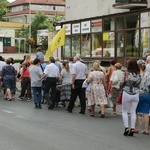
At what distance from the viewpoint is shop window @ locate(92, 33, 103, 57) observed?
28.9 m

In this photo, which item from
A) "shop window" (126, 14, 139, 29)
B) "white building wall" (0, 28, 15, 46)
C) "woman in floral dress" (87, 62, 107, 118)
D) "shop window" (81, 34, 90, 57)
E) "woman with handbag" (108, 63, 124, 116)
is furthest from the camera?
"white building wall" (0, 28, 15, 46)

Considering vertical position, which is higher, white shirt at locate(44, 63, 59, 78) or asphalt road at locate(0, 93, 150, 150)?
white shirt at locate(44, 63, 59, 78)

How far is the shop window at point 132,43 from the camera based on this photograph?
1008 inches

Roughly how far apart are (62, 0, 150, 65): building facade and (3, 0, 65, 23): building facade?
319ft

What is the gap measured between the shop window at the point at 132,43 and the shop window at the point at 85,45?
13.9 feet

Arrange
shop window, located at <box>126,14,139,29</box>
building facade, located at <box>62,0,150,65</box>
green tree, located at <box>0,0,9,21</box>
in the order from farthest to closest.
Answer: green tree, located at <box>0,0,9,21</box> → shop window, located at <box>126,14,139,29</box> → building facade, located at <box>62,0,150,65</box>

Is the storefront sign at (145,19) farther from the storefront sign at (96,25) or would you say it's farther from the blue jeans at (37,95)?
the blue jeans at (37,95)

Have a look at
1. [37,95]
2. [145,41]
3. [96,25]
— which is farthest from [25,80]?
[96,25]

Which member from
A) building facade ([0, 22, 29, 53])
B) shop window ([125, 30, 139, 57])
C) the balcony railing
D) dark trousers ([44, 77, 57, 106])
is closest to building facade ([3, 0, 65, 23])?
building facade ([0, 22, 29, 53])

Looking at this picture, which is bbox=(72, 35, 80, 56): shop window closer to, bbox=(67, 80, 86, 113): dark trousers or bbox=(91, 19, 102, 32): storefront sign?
bbox=(91, 19, 102, 32): storefront sign

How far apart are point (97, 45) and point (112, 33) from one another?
70.0 inches

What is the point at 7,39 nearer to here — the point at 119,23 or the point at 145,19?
the point at 119,23

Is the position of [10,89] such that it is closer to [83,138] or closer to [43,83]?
[43,83]

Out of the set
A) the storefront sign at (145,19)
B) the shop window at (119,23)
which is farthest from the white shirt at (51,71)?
the shop window at (119,23)
